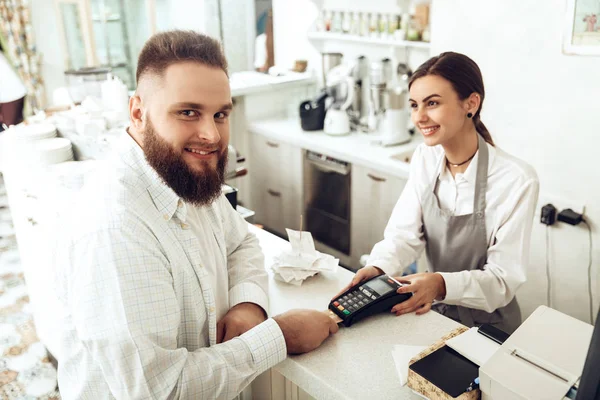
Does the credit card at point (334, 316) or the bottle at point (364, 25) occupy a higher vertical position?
the bottle at point (364, 25)

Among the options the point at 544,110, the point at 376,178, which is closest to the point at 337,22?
the point at 376,178

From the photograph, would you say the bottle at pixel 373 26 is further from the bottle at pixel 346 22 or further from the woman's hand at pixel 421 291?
the woman's hand at pixel 421 291

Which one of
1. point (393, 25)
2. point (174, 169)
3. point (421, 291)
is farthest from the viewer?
point (393, 25)

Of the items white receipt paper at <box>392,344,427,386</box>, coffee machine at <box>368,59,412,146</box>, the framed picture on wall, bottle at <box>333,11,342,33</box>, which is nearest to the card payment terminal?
white receipt paper at <box>392,344,427,386</box>

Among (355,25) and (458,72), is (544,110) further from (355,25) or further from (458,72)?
(355,25)

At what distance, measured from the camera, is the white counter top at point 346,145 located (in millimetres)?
3039

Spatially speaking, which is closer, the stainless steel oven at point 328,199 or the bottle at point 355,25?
the stainless steel oven at point 328,199

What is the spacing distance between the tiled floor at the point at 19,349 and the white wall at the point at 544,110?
8.09ft

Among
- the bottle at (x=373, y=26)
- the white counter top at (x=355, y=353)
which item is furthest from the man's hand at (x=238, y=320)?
the bottle at (x=373, y=26)

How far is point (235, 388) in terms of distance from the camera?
1.13 meters

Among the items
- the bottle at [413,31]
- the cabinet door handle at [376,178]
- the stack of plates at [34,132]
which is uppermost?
the bottle at [413,31]

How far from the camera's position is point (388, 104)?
11.5ft

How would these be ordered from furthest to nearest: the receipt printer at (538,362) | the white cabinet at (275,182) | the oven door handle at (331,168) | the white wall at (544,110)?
the white cabinet at (275,182), the oven door handle at (331,168), the white wall at (544,110), the receipt printer at (538,362)

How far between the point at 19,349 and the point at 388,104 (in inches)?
105
